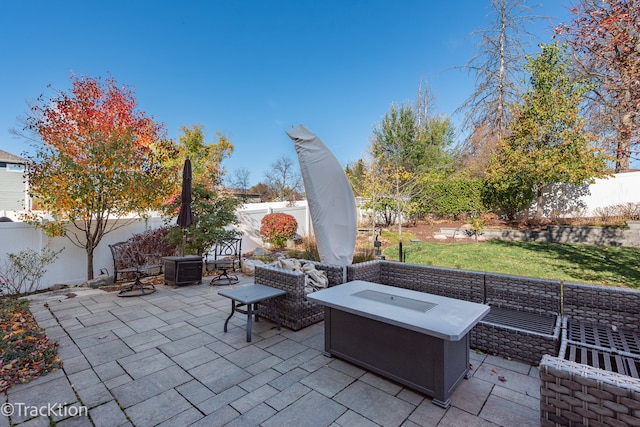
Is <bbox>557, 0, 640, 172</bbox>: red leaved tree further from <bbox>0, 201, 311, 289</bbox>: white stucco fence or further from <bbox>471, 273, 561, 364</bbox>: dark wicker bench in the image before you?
<bbox>0, 201, 311, 289</bbox>: white stucco fence

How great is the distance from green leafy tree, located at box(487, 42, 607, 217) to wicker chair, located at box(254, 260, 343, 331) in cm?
920

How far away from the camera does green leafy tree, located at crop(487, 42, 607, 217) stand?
8984 millimetres

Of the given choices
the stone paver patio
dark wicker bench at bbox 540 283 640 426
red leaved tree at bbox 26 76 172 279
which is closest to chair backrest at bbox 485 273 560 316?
dark wicker bench at bbox 540 283 640 426

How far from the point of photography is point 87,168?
5.64m

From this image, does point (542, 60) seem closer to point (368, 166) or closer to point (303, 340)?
point (368, 166)

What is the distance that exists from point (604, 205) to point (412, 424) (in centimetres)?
1228

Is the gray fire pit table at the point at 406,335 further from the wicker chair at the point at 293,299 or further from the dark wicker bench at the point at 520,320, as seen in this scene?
the wicker chair at the point at 293,299

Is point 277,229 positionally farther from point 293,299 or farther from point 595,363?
point 595,363

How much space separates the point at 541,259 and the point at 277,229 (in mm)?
7347

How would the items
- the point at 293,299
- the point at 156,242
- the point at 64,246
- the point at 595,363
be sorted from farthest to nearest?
the point at 156,242 → the point at 64,246 → the point at 293,299 → the point at 595,363

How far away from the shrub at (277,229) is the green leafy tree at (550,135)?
7.83m

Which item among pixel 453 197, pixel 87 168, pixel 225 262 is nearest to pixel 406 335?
pixel 225 262

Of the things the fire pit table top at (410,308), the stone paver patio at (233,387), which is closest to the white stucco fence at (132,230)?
the stone paver patio at (233,387)

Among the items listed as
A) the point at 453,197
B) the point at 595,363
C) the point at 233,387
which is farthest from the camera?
the point at 453,197
